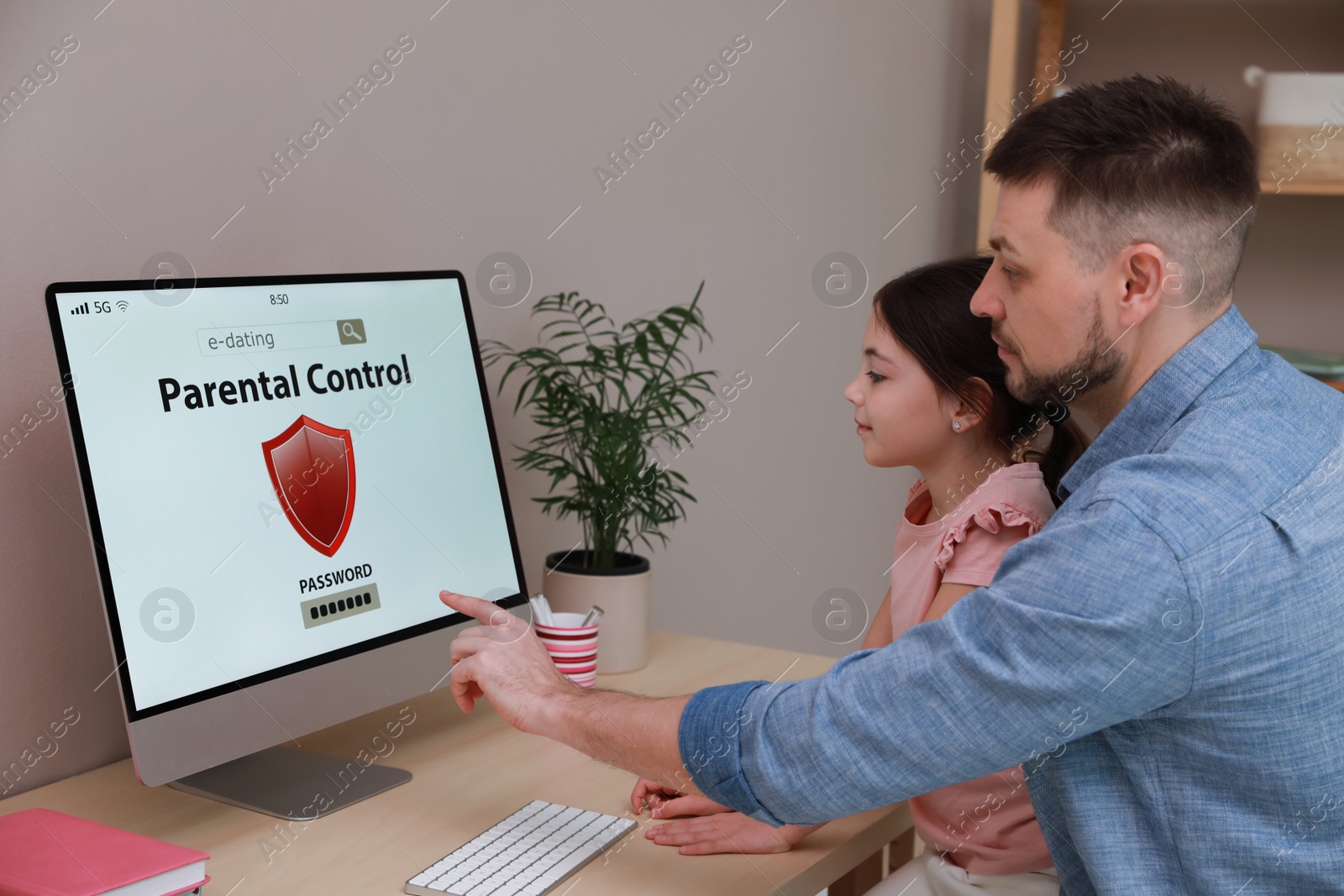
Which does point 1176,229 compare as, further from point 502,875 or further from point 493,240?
point 493,240

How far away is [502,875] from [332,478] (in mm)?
434

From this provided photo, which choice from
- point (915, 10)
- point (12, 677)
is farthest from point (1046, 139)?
point (915, 10)

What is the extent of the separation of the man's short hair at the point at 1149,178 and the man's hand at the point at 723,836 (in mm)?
583

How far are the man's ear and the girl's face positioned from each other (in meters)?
0.37

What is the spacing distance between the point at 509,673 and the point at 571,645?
38 centimetres

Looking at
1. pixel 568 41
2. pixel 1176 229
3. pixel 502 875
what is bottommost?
pixel 502 875

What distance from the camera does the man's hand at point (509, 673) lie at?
1.04 m

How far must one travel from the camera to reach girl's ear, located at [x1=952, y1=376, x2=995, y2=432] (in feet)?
4.34

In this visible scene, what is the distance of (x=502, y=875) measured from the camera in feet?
3.19

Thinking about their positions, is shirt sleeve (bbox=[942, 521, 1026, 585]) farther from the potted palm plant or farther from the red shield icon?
the red shield icon

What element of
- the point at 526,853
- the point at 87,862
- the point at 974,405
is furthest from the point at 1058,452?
the point at 87,862

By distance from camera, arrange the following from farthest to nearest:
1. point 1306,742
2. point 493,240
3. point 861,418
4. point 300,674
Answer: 1. point 493,240
2. point 861,418
3. point 300,674
4. point 1306,742

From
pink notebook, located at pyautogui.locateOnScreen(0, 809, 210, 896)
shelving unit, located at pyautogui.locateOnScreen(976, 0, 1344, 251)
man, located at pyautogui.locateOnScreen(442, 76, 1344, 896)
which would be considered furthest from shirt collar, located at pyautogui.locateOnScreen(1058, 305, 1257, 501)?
shelving unit, located at pyautogui.locateOnScreen(976, 0, 1344, 251)

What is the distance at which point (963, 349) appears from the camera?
1.32m
